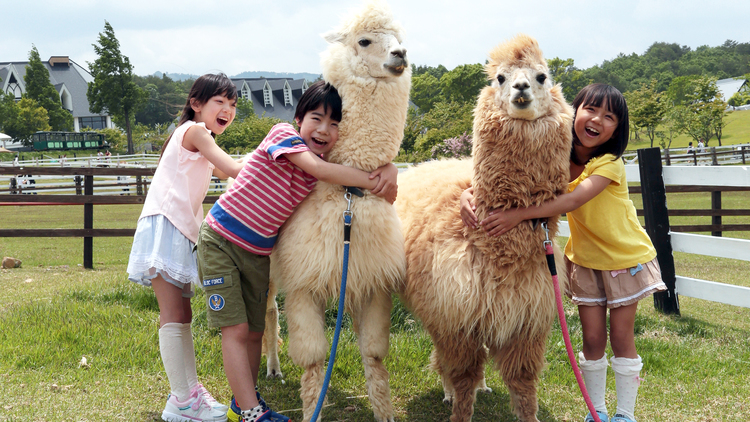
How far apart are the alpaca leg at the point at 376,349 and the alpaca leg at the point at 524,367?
Answer: 616mm

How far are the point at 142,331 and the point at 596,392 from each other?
3.28 meters

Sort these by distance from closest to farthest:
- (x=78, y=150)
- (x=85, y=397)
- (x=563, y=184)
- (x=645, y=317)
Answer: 1. (x=563, y=184)
2. (x=85, y=397)
3. (x=645, y=317)
4. (x=78, y=150)

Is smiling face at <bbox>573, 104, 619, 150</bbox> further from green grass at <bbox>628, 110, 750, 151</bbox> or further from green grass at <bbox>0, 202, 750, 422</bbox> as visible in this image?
green grass at <bbox>628, 110, 750, 151</bbox>

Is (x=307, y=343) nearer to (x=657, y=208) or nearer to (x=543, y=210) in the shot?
(x=543, y=210)

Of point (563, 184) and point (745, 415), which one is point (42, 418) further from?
point (745, 415)

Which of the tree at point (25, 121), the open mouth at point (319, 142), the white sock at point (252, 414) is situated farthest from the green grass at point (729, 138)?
the tree at point (25, 121)

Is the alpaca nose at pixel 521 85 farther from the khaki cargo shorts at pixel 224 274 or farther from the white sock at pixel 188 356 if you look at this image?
the white sock at pixel 188 356

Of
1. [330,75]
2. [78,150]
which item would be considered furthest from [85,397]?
[78,150]

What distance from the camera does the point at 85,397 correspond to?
317 centimetres

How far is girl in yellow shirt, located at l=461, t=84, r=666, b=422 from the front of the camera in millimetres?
2654

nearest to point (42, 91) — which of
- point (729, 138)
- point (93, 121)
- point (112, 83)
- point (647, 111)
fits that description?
point (112, 83)

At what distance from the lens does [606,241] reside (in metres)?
2.72

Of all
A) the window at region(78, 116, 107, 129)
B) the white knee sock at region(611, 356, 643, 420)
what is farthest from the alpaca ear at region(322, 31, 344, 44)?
the window at region(78, 116, 107, 129)

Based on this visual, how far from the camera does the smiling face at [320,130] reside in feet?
8.50
